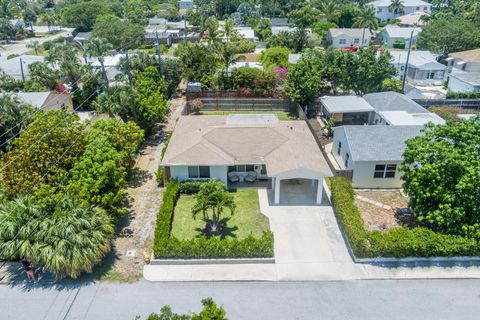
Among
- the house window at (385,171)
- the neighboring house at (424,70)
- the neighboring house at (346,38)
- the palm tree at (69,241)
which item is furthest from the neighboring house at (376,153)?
the neighboring house at (346,38)

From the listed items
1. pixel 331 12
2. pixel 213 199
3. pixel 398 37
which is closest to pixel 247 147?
pixel 213 199

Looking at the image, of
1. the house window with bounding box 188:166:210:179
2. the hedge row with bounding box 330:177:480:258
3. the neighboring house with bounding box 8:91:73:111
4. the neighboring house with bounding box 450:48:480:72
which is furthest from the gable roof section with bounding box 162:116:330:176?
the neighboring house with bounding box 450:48:480:72

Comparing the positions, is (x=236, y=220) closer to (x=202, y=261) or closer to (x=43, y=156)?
(x=202, y=261)

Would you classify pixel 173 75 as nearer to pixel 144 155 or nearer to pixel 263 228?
pixel 144 155

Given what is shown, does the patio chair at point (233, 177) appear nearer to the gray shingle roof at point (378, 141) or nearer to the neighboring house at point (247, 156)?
the neighboring house at point (247, 156)

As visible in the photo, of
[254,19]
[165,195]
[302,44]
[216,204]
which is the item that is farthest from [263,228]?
[254,19]

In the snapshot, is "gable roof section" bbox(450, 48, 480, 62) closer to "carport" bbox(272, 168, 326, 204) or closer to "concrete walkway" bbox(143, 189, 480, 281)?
"carport" bbox(272, 168, 326, 204)

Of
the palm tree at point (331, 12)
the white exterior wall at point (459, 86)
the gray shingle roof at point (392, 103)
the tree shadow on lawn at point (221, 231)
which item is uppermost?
the palm tree at point (331, 12)
